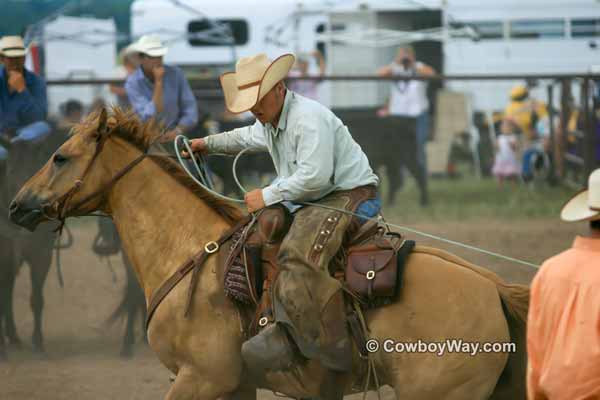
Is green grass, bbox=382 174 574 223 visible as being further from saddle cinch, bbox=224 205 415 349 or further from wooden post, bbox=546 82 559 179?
saddle cinch, bbox=224 205 415 349

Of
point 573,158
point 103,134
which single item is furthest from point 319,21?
point 103,134

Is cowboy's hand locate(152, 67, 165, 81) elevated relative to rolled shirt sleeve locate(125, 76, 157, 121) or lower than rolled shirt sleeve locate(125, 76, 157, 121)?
elevated

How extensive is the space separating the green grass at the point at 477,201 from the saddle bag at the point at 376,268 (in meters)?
7.51

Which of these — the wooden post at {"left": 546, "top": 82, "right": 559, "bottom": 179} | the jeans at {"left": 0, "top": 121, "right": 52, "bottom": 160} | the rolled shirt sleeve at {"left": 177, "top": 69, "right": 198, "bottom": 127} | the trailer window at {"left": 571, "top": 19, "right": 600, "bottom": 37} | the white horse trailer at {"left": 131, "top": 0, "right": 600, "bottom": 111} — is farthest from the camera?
the white horse trailer at {"left": 131, "top": 0, "right": 600, "bottom": 111}

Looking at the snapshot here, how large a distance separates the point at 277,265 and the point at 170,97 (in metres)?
3.45

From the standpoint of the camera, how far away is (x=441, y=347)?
404 cm

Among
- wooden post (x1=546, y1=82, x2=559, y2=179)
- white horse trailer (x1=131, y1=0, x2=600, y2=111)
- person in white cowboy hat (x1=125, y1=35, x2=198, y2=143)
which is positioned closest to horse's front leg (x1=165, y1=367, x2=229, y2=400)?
person in white cowboy hat (x1=125, y1=35, x2=198, y2=143)

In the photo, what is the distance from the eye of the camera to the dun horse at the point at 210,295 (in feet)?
13.3

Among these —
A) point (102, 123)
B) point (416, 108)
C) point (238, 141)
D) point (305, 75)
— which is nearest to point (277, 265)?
point (238, 141)

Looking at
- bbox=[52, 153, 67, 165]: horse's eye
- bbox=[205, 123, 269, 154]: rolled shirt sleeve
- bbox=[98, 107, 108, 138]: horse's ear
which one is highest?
bbox=[98, 107, 108, 138]: horse's ear

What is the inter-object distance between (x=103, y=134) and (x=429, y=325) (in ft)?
5.85

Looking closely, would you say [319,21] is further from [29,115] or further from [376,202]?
[376,202]

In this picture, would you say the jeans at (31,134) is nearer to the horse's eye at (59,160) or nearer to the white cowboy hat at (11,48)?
the white cowboy hat at (11,48)

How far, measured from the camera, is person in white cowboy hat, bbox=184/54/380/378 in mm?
4094
